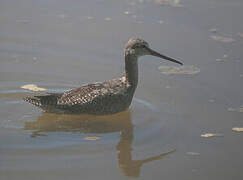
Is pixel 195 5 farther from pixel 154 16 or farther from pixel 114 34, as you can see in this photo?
pixel 114 34

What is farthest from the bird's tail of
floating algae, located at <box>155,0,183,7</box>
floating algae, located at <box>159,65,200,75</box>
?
floating algae, located at <box>155,0,183,7</box>

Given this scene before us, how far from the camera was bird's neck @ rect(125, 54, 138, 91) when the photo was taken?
27.0 ft

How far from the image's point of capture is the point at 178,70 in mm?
9242

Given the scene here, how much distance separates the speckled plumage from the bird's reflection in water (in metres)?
0.10

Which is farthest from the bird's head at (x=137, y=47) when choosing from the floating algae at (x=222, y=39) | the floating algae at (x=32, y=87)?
the floating algae at (x=222, y=39)

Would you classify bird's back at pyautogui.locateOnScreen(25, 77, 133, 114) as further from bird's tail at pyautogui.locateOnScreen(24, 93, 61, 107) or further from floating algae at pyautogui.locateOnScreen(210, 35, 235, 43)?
floating algae at pyautogui.locateOnScreen(210, 35, 235, 43)

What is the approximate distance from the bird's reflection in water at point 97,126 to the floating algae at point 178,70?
1.39 metres

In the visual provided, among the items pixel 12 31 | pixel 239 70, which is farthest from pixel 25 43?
pixel 239 70

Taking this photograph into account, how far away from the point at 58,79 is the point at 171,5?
4167 mm

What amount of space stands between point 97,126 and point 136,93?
1317mm

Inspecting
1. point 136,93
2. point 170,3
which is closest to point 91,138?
point 136,93

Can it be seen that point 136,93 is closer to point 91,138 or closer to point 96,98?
point 96,98

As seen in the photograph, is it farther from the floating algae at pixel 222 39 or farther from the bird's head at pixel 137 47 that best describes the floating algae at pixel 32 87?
the floating algae at pixel 222 39

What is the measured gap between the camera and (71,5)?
1151 cm
